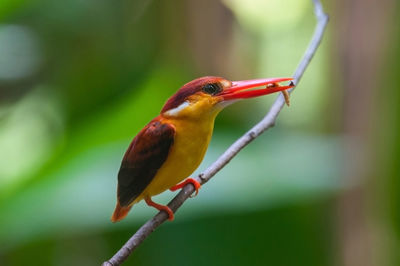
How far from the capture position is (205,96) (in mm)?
1737

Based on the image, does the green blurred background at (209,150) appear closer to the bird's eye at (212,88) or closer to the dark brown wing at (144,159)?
the dark brown wing at (144,159)

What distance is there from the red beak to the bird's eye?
0.6 inches

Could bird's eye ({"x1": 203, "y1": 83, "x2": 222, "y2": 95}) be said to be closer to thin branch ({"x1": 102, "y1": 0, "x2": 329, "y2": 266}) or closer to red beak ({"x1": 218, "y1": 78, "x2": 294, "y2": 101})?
red beak ({"x1": 218, "y1": 78, "x2": 294, "y2": 101})

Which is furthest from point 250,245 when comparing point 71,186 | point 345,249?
point 71,186

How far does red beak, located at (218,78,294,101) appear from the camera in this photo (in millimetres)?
1555

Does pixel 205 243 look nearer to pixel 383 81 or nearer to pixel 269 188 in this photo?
pixel 269 188

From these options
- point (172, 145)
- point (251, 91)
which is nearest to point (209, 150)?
point (172, 145)

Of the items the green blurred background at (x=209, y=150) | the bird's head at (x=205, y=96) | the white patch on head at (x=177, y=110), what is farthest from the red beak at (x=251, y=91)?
the green blurred background at (x=209, y=150)

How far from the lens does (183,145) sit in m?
1.80

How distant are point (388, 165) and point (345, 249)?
502 millimetres

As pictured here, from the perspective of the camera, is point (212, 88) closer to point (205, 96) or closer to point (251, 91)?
point (205, 96)

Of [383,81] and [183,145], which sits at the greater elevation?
[383,81]

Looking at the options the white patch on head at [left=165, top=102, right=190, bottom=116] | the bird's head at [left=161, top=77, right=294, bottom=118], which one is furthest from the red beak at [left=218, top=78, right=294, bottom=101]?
the white patch on head at [left=165, top=102, right=190, bottom=116]

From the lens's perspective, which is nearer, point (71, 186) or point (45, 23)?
point (71, 186)
